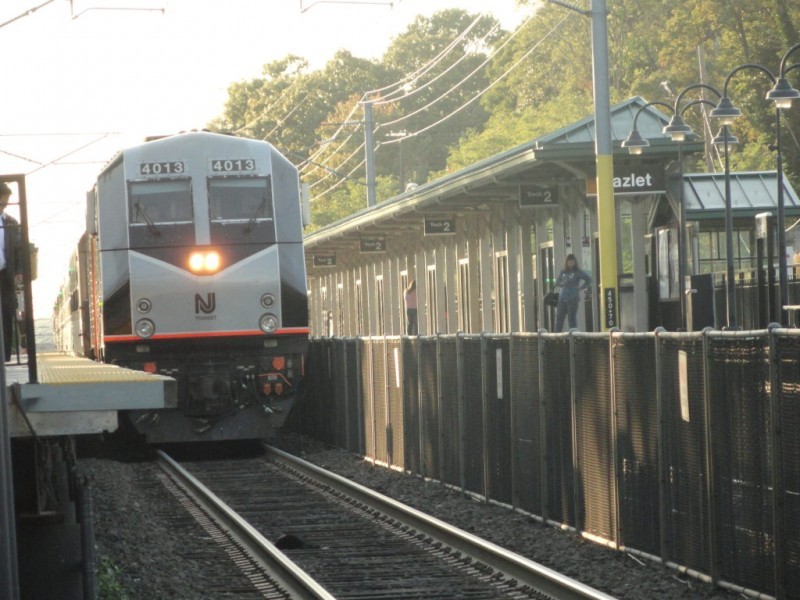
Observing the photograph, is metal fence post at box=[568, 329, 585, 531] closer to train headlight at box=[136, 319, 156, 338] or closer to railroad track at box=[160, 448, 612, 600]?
railroad track at box=[160, 448, 612, 600]

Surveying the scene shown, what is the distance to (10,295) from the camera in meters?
8.70

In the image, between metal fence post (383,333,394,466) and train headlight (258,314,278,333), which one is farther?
train headlight (258,314,278,333)

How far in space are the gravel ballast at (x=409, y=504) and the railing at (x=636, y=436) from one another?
174 millimetres

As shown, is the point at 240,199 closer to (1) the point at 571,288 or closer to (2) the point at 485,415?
(1) the point at 571,288

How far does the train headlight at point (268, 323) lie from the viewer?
20.3 metres

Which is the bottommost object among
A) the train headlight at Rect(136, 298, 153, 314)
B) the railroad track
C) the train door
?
the railroad track

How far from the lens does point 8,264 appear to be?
319 inches

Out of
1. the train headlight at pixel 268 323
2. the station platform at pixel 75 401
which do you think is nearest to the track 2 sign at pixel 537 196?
A: the train headlight at pixel 268 323

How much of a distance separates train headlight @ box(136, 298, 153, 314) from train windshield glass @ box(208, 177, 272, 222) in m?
1.39

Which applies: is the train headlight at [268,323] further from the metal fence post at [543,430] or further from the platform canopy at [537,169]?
the metal fence post at [543,430]

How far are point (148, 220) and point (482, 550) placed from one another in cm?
1022

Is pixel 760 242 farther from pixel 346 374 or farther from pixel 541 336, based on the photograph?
pixel 541 336

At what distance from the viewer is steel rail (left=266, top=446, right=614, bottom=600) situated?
9.42 metres

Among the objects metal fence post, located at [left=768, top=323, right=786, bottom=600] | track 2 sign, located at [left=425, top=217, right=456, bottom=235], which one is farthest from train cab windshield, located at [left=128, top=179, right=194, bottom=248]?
track 2 sign, located at [left=425, top=217, right=456, bottom=235]
